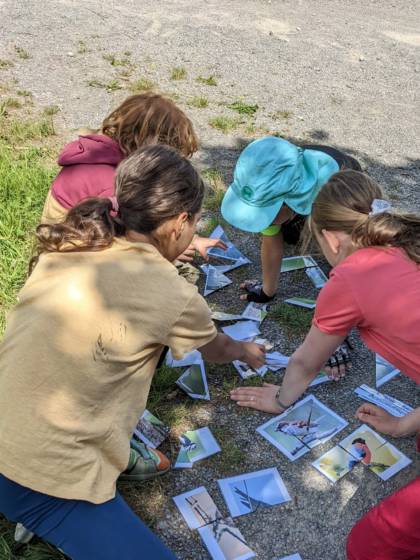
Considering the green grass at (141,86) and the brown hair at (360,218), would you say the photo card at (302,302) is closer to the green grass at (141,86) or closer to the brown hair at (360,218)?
the brown hair at (360,218)

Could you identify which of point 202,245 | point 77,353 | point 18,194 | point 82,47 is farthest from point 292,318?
point 82,47

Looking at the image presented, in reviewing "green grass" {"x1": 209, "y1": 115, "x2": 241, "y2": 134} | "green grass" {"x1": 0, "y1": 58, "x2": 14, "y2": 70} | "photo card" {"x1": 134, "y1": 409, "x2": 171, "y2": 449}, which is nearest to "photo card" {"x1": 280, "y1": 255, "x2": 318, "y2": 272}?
"photo card" {"x1": 134, "y1": 409, "x2": 171, "y2": 449}

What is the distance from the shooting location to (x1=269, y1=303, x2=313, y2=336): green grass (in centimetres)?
328

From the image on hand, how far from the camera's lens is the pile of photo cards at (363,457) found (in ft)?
8.29

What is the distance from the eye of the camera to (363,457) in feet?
8.48

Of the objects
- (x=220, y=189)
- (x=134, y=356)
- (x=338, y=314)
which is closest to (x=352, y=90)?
(x=220, y=189)

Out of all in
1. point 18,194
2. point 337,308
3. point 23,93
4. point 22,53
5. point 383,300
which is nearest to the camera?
point 383,300

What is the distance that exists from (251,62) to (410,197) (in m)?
3.18

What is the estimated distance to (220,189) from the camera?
4391 mm

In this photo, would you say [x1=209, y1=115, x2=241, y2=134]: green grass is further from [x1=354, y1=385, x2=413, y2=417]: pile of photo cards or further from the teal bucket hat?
[x1=354, y1=385, x2=413, y2=417]: pile of photo cards

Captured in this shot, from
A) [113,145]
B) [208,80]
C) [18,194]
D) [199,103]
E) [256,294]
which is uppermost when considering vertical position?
[113,145]

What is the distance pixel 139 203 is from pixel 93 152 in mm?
989

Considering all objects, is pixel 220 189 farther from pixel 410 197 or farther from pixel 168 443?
pixel 168 443

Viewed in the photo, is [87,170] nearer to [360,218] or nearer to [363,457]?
[360,218]
